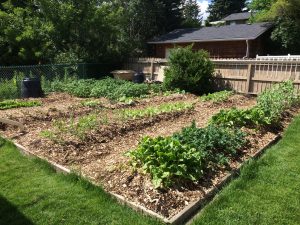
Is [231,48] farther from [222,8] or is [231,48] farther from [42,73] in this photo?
[222,8]

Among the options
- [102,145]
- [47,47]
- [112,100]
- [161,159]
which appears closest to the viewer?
[161,159]

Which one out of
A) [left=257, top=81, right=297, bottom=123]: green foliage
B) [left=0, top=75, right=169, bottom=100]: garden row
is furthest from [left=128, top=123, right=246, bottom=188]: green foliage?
[left=0, top=75, right=169, bottom=100]: garden row

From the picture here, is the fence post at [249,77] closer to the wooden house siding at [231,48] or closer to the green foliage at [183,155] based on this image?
the green foliage at [183,155]

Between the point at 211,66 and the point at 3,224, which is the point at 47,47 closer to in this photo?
the point at 211,66

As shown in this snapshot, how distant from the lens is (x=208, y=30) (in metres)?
25.4

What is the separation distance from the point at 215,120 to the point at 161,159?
2570 mm

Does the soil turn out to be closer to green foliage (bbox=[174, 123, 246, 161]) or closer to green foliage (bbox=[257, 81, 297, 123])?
green foliage (bbox=[174, 123, 246, 161])

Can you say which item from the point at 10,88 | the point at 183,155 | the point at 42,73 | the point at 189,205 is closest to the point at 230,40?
the point at 42,73

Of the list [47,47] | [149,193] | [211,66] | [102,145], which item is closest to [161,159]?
[149,193]

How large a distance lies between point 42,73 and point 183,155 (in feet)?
35.0

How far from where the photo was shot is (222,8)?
46.7m

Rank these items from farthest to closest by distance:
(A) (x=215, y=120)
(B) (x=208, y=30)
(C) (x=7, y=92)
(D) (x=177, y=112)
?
(B) (x=208, y=30)
(C) (x=7, y=92)
(D) (x=177, y=112)
(A) (x=215, y=120)

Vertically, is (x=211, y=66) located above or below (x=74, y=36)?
below

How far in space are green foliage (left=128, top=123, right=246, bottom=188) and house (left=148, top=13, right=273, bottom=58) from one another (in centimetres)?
1680
